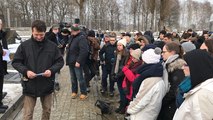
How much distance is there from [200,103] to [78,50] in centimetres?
530

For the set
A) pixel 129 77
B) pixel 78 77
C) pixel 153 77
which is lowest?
pixel 78 77

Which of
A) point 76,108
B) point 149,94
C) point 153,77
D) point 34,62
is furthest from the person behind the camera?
point 76,108

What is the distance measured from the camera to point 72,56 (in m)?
7.55

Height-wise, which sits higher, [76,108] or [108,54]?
[108,54]

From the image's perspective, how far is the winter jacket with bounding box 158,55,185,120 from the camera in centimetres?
403

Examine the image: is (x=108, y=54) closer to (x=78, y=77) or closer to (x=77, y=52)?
(x=77, y=52)

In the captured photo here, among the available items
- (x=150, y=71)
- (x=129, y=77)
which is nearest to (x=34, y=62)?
(x=150, y=71)

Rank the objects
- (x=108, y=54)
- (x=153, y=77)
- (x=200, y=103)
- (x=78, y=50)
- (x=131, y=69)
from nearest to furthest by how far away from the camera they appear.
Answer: (x=200, y=103) < (x=153, y=77) < (x=131, y=69) < (x=78, y=50) < (x=108, y=54)

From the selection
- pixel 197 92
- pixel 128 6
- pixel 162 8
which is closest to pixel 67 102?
pixel 197 92

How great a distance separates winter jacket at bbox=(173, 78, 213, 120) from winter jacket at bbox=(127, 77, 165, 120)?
1.24 meters

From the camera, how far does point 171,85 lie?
4141mm

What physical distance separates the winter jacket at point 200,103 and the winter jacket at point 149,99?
4.08ft

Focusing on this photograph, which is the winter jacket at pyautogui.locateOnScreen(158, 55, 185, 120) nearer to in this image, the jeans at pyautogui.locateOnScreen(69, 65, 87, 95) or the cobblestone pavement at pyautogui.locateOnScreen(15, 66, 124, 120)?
the cobblestone pavement at pyautogui.locateOnScreen(15, 66, 124, 120)

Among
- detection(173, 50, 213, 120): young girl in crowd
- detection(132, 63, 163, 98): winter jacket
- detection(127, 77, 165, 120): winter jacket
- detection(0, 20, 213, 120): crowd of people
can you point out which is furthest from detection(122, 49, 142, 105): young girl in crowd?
detection(173, 50, 213, 120): young girl in crowd
